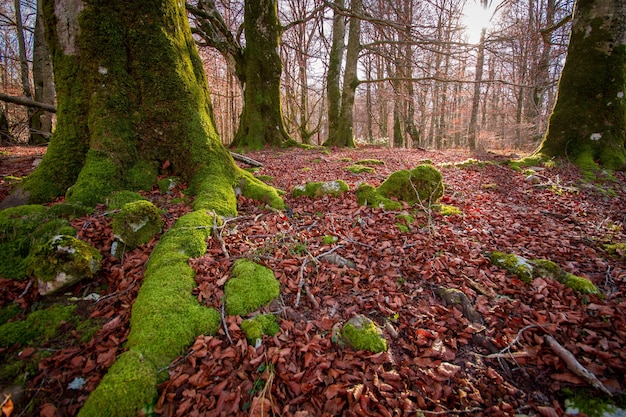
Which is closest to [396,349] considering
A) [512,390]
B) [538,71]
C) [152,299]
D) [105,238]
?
[512,390]

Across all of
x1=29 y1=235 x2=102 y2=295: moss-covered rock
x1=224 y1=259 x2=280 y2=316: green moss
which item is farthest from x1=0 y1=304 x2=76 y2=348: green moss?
x1=224 y1=259 x2=280 y2=316: green moss

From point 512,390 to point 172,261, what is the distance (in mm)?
3035

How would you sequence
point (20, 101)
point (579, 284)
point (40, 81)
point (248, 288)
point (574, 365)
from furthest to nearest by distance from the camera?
point (40, 81), point (20, 101), point (579, 284), point (248, 288), point (574, 365)

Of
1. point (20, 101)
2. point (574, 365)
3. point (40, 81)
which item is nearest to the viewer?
point (574, 365)

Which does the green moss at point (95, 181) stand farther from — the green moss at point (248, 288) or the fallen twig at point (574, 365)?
the fallen twig at point (574, 365)

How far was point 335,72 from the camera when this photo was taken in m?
12.5

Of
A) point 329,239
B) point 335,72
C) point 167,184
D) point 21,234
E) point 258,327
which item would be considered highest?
point 335,72

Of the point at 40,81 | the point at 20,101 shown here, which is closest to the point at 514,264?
the point at 20,101

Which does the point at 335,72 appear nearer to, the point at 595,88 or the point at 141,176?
the point at 595,88

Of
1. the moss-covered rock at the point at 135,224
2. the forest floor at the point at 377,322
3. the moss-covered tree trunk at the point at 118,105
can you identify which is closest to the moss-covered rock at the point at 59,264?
the forest floor at the point at 377,322

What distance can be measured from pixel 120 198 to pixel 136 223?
891 mm

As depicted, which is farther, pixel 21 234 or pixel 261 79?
pixel 261 79

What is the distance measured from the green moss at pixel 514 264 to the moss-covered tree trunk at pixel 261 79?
8.82m

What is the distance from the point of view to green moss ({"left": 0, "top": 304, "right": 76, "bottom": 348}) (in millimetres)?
2047
